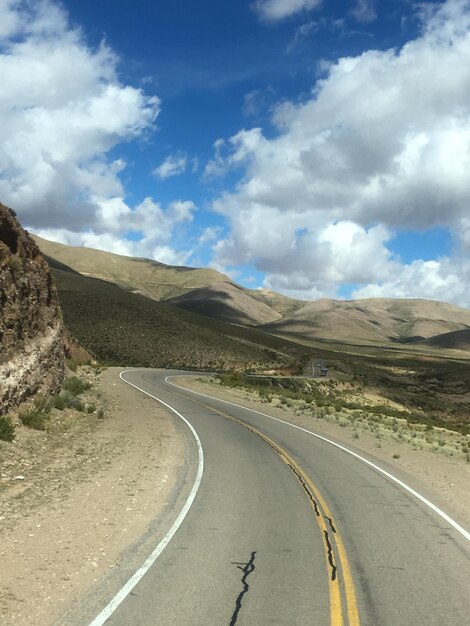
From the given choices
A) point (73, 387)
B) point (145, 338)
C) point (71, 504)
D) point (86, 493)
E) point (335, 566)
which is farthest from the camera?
point (145, 338)

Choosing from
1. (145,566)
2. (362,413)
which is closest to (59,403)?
(145,566)

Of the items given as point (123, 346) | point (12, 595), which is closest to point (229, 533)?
point (12, 595)

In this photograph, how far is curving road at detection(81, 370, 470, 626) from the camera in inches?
240

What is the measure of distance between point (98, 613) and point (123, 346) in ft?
240

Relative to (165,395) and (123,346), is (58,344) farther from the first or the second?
(123,346)

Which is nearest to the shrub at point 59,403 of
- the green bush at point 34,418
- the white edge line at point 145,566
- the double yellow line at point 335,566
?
the green bush at point 34,418

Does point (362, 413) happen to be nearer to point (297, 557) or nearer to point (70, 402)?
point (70, 402)

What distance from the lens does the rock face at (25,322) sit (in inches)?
679

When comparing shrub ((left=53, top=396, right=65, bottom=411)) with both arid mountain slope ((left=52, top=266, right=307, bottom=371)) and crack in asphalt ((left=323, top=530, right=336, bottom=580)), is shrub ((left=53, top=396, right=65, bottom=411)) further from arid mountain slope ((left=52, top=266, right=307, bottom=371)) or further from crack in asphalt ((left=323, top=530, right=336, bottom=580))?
arid mountain slope ((left=52, top=266, right=307, bottom=371))

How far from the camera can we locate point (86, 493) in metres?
11.1

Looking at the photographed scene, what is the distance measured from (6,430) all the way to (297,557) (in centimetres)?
990

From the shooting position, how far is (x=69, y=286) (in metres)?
109

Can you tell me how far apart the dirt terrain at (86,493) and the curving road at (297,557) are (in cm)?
67

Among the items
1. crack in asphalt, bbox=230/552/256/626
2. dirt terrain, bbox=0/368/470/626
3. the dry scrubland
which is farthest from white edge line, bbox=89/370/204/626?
the dry scrubland
